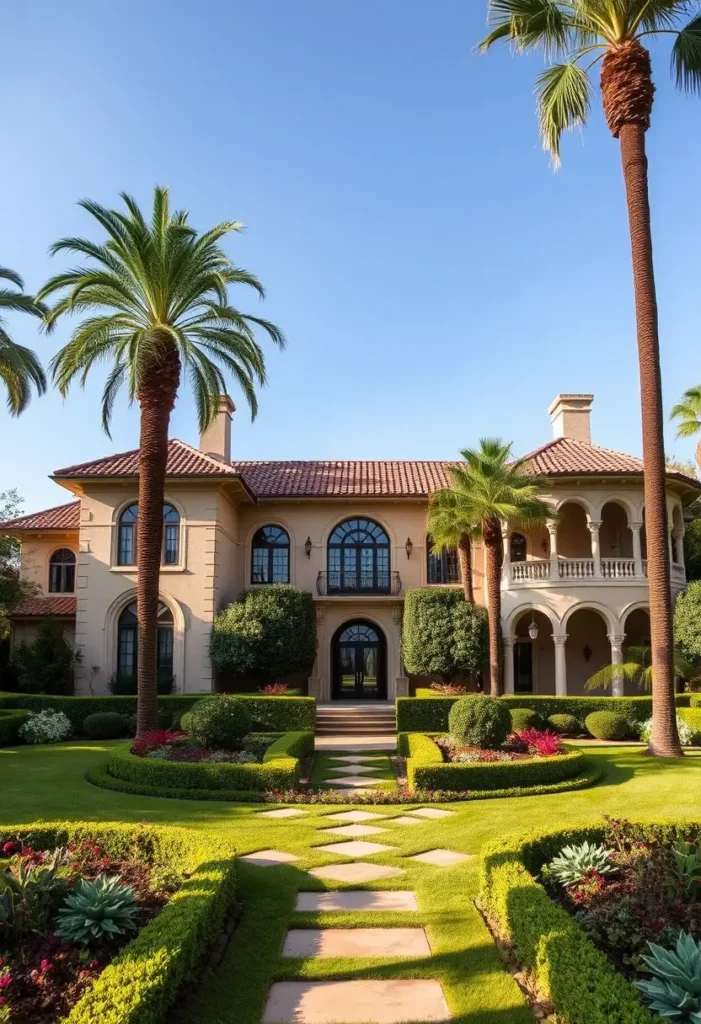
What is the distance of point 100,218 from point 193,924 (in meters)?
15.6

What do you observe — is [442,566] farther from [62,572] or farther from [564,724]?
[62,572]

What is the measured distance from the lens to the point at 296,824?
11.5 m

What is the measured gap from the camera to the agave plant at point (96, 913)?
6043 mm

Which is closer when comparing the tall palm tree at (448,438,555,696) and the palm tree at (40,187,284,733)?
the palm tree at (40,187,284,733)


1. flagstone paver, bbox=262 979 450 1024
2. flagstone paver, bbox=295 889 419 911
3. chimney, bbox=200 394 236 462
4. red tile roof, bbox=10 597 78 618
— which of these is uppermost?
chimney, bbox=200 394 236 462

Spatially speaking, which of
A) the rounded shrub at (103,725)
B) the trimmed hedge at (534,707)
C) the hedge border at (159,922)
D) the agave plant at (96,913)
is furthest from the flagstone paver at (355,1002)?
the rounded shrub at (103,725)

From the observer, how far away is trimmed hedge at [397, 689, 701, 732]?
22188 mm

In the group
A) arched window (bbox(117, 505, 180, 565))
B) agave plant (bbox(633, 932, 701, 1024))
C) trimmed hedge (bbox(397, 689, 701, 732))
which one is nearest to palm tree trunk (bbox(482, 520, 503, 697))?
trimmed hedge (bbox(397, 689, 701, 732))

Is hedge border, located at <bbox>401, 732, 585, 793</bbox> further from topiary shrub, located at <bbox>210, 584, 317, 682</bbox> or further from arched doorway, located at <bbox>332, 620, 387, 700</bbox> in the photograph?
arched doorway, located at <bbox>332, 620, 387, 700</bbox>

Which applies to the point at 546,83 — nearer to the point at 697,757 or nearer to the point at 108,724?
the point at 697,757

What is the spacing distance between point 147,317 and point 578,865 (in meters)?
15.0

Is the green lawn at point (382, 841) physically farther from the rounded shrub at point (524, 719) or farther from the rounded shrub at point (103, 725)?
the rounded shrub at point (524, 719)

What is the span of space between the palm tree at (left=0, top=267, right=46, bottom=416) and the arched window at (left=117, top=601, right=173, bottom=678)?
737 cm

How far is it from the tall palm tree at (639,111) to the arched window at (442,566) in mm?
12407
